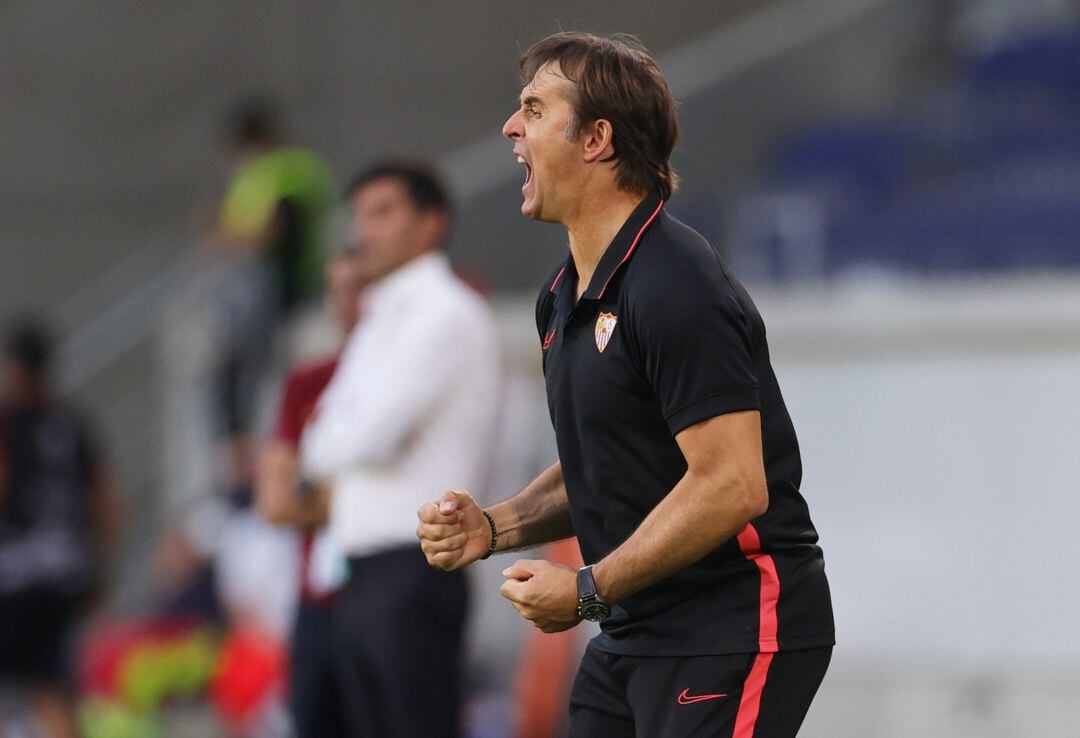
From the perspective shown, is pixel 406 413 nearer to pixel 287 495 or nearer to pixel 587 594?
pixel 287 495

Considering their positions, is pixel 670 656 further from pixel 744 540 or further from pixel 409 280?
pixel 409 280

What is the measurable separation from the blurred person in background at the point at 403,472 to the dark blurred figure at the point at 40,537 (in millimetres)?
3879

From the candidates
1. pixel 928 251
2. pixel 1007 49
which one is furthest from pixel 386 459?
pixel 1007 49

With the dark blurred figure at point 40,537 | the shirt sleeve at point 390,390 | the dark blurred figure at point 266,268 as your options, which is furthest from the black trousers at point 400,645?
the dark blurred figure at point 266,268

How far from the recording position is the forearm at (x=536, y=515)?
3867 mm

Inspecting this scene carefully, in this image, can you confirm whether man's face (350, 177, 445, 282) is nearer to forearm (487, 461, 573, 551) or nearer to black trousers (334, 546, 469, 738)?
black trousers (334, 546, 469, 738)

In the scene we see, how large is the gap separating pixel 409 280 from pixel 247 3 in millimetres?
9065

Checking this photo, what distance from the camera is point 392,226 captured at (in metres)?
6.04

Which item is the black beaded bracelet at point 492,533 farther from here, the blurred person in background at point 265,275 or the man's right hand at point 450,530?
the blurred person in background at point 265,275

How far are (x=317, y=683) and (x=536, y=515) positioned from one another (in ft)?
7.30

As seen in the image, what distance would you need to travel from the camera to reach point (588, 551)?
12.2ft

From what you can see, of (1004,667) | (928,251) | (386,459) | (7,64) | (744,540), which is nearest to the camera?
(744,540)

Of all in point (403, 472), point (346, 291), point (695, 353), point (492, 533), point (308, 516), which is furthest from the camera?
point (346, 291)

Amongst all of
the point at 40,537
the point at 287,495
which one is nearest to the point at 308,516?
the point at 287,495
